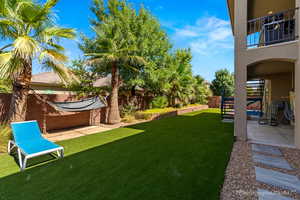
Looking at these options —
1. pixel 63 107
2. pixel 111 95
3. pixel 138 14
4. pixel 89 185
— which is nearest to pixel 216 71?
pixel 138 14

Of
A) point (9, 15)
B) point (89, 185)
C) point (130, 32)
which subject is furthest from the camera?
point (130, 32)

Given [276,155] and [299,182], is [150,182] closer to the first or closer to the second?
[299,182]

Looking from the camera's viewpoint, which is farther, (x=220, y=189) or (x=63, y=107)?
(x=63, y=107)

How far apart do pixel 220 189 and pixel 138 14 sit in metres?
10.1

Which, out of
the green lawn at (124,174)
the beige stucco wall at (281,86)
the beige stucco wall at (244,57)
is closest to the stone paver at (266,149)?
the beige stucco wall at (244,57)

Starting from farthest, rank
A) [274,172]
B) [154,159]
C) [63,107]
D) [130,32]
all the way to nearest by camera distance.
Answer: [130,32] → [63,107] → [154,159] → [274,172]

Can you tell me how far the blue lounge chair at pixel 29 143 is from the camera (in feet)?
11.4

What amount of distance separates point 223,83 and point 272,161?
2031 cm

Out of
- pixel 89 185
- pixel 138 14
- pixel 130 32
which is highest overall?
pixel 138 14

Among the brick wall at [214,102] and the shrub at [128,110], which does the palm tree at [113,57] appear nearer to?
the shrub at [128,110]

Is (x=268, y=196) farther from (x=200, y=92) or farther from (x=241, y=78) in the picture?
(x=200, y=92)

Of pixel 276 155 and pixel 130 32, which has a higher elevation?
pixel 130 32

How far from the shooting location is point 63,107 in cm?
598

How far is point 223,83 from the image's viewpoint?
21.6 m
